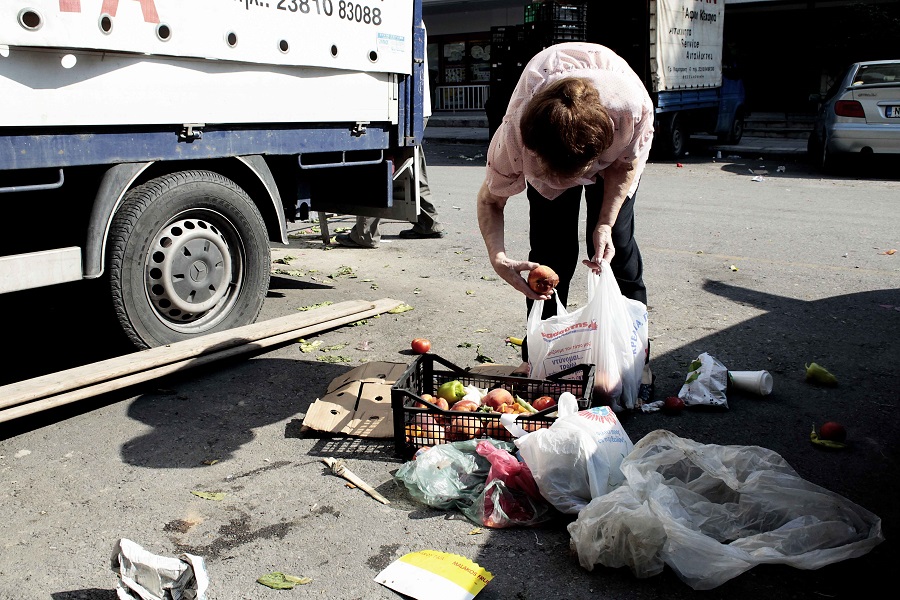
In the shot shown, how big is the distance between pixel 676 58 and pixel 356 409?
12.8 metres

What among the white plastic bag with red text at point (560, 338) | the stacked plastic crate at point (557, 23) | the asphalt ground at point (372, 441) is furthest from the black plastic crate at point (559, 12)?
the white plastic bag with red text at point (560, 338)

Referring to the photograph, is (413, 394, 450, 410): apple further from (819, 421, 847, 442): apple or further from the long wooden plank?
(819, 421, 847, 442): apple

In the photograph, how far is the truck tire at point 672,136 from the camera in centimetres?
1538

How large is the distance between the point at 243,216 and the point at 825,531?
3.54 metres

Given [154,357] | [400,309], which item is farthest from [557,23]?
[154,357]

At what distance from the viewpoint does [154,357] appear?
429cm

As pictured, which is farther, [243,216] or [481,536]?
[243,216]

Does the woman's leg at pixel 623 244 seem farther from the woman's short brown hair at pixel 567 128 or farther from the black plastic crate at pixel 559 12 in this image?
the black plastic crate at pixel 559 12

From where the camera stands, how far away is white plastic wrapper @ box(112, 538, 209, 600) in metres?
2.52

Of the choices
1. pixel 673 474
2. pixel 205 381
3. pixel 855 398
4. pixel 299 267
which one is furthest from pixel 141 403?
pixel 855 398

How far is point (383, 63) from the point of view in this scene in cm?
555

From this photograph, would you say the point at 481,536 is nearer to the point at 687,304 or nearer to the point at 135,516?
the point at 135,516

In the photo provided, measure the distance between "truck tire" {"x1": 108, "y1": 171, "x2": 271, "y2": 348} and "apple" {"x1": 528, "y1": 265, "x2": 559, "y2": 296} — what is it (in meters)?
2.10

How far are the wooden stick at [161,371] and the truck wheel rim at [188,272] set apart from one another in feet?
1.23
